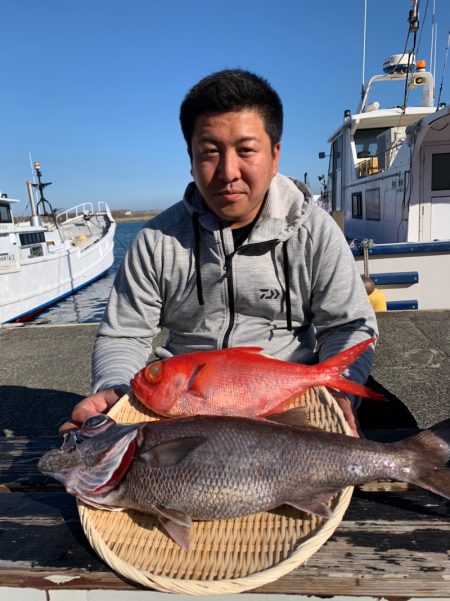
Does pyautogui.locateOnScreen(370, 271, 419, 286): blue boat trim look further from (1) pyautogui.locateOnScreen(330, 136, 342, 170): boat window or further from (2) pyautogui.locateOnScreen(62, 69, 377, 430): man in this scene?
(1) pyautogui.locateOnScreen(330, 136, 342, 170): boat window

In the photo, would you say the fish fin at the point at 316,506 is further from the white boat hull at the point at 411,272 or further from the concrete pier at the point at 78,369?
the white boat hull at the point at 411,272

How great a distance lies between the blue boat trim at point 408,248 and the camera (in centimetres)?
848

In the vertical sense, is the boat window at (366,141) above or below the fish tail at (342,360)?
above

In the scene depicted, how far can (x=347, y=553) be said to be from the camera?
1.62 metres

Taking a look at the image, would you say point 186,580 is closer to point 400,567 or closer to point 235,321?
point 400,567

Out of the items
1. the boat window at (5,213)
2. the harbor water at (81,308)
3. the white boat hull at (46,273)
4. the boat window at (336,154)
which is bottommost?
the harbor water at (81,308)

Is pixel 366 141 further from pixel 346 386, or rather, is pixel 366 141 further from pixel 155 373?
pixel 155 373

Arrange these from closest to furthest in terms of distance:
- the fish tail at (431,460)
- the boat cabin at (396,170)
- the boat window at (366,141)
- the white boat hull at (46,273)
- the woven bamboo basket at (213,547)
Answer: the woven bamboo basket at (213,547)
the fish tail at (431,460)
the boat cabin at (396,170)
the boat window at (366,141)
the white boat hull at (46,273)

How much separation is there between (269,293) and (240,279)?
0.67 feet

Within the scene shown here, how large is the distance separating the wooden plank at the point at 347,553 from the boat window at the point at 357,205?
38.6 ft

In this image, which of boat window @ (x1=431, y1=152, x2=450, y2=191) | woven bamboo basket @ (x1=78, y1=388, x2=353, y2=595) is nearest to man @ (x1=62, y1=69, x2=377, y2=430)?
woven bamboo basket @ (x1=78, y1=388, x2=353, y2=595)

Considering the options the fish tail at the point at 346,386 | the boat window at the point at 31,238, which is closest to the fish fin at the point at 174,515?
the fish tail at the point at 346,386

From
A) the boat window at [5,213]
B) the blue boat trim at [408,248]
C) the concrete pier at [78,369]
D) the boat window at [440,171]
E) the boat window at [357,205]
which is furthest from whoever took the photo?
the boat window at [5,213]

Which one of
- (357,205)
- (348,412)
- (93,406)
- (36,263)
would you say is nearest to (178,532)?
(93,406)
